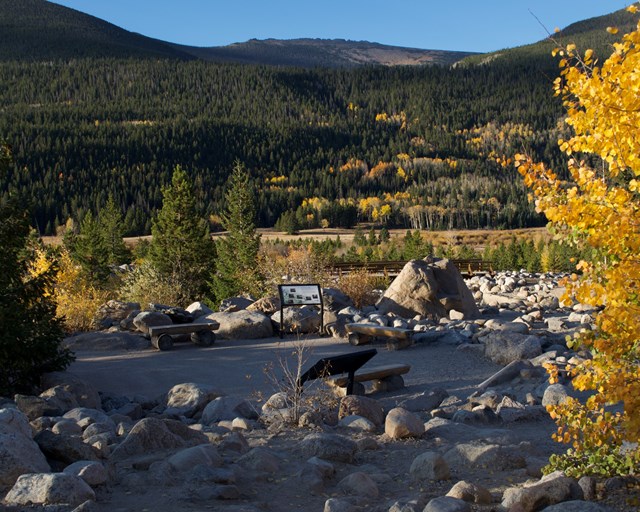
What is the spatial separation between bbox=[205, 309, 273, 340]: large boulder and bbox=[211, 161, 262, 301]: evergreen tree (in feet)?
31.0

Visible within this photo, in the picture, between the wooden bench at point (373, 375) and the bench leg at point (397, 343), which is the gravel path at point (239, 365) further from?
the wooden bench at point (373, 375)

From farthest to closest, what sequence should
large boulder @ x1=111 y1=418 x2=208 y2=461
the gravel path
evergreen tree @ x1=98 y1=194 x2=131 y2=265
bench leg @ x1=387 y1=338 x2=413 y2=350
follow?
evergreen tree @ x1=98 y1=194 x2=131 y2=265 < bench leg @ x1=387 y1=338 x2=413 y2=350 < the gravel path < large boulder @ x1=111 y1=418 x2=208 y2=461

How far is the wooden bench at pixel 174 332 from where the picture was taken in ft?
48.2

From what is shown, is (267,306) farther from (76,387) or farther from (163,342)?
(76,387)

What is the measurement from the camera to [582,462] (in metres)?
5.68

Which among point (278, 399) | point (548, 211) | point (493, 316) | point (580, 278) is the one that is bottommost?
point (493, 316)

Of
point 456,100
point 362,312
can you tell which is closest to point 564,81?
point 362,312

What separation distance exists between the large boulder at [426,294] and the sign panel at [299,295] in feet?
11.5

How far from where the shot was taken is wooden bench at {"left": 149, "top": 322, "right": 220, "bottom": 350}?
14680 mm

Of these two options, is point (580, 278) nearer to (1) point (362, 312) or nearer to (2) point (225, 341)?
(2) point (225, 341)

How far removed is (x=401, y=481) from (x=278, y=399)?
121 inches

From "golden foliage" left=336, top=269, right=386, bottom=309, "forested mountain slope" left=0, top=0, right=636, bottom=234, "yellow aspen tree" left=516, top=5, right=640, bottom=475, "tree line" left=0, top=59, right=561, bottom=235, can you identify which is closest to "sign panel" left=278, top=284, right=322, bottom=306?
"golden foliage" left=336, top=269, right=386, bottom=309

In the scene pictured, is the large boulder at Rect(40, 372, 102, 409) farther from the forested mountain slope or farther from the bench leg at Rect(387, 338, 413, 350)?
the forested mountain slope

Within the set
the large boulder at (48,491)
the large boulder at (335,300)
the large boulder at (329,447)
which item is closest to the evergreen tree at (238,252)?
the large boulder at (335,300)
